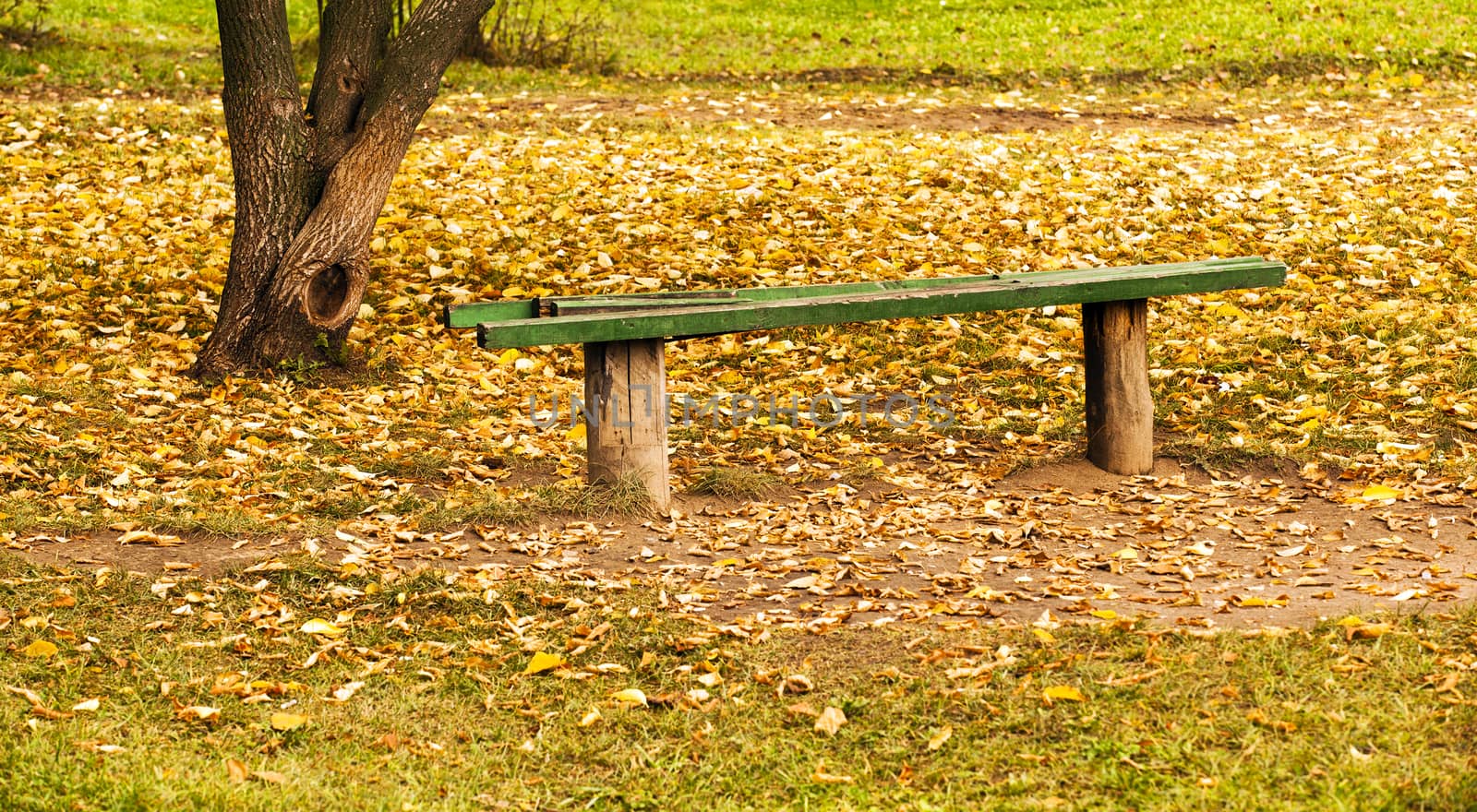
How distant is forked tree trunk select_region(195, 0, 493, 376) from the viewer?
20.4ft

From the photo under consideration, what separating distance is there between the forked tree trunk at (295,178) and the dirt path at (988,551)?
5.98 ft

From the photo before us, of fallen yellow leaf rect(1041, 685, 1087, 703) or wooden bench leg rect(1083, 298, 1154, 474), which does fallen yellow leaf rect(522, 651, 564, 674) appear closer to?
fallen yellow leaf rect(1041, 685, 1087, 703)

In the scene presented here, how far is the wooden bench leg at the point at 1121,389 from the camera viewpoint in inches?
206

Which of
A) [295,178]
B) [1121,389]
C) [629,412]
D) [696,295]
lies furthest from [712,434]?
[295,178]

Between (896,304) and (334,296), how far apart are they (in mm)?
2726

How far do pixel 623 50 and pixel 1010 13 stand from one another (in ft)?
13.3

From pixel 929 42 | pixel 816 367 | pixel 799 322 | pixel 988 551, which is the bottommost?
pixel 988 551

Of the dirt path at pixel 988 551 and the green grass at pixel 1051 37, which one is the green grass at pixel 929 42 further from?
the dirt path at pixel 988 551

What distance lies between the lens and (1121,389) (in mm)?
5258

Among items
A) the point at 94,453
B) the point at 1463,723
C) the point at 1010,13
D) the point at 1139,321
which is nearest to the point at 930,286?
the point at 1139,321

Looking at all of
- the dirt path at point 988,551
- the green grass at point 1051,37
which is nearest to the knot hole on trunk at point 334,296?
the dirt path at point 988,551

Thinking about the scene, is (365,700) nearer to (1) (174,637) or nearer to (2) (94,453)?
(1) (174,637)

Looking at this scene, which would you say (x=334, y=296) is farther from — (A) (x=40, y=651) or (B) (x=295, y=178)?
(A) (x=40, y=651)

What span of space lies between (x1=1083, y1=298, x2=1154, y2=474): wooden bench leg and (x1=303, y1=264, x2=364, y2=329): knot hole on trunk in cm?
307
